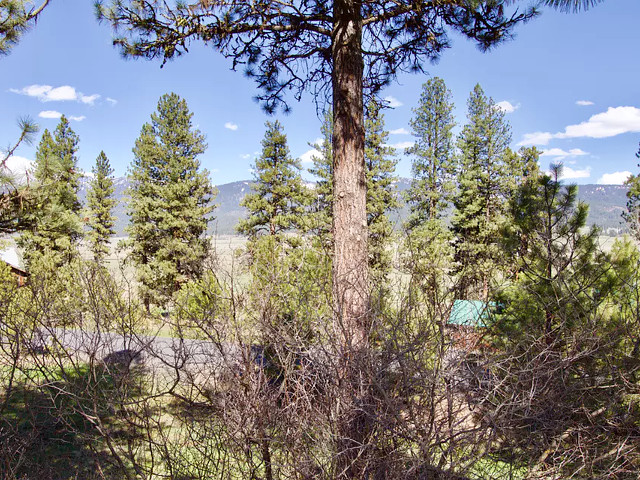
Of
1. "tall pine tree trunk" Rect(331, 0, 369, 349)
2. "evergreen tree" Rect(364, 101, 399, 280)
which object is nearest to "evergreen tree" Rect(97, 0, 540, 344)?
"tall pine tree trunk" Rect(331, 0, 369, 349)

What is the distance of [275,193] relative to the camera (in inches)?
902

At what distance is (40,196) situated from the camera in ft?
15.3

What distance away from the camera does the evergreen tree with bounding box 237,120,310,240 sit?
22.8 meters

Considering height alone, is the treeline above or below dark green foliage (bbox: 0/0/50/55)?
below

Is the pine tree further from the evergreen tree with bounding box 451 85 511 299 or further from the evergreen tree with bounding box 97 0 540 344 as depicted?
the evergreen tree with bounding box 97 0 540 344

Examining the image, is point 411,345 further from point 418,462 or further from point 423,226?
point 423,226

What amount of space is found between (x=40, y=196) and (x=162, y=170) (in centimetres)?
1983

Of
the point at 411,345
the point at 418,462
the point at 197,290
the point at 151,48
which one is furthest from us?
the point at 197,290

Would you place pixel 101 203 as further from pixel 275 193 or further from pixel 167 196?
pixel 275 193

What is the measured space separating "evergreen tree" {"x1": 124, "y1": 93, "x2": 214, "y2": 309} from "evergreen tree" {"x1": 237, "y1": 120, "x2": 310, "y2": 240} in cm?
305

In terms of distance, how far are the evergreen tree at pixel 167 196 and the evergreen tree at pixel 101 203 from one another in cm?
433

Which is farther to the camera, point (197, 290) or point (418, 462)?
point (197, 290)

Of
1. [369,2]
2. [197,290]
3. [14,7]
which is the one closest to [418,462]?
[369,2]

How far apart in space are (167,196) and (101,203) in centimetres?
827
